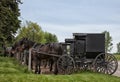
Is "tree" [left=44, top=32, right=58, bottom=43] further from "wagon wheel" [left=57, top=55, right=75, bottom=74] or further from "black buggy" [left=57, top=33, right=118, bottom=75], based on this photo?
"wagon wheel" [left=57, top=55, right=75, bottom=74]

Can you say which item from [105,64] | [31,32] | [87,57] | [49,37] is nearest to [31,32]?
[31,32]

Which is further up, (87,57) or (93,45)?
(93,45)

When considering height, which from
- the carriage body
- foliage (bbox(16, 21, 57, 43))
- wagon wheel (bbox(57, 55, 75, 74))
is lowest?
wagon wheel (bbox(57, 55, 75, 74))

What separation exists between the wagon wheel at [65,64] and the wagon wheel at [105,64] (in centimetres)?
119

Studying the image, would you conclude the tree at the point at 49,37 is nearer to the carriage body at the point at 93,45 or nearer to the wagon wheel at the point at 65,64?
the carriage body at the point at 93,45

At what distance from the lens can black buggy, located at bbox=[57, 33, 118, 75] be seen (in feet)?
56.6

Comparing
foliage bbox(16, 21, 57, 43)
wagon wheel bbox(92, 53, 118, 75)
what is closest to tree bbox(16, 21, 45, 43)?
foliage bbox(16, 21, 57, 43)

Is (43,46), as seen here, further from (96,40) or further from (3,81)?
(3,81)

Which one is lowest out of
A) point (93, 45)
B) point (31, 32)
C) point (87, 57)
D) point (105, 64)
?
point (105, 64)

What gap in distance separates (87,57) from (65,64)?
55.5 inches

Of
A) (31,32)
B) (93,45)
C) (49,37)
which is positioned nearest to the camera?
(93,45)

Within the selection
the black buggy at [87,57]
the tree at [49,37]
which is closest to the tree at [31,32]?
the tree at [49,37]

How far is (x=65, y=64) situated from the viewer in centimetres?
1731

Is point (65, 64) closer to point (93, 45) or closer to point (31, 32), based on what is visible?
point (93, 45)
